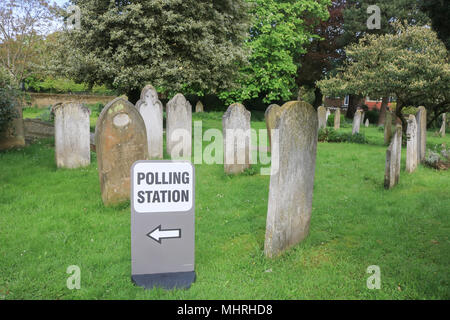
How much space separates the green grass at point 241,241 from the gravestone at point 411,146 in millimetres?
625

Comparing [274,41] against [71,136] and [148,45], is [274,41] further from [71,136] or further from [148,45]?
[71,136]

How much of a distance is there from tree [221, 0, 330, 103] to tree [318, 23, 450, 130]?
8902 mm

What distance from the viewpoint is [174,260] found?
A: 12.2 feet

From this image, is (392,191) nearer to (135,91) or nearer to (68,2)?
(135,91)

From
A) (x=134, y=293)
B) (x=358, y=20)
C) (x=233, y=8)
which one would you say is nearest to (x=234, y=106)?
(x=134, y=293)

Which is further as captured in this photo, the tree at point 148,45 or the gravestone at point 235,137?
the tree at point 148,45

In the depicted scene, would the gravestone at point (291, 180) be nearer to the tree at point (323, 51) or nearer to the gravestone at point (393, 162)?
the gravestone at point (393, 162)

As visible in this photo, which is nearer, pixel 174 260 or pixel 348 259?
pixel 174 260

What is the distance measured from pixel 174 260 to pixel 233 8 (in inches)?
549

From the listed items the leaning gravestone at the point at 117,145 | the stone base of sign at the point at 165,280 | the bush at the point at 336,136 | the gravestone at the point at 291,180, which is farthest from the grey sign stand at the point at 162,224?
the bush at the point at 336,136

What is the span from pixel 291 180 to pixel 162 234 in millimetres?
1756

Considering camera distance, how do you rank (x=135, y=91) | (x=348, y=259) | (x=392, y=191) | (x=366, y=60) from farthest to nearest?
(x=135, y=91) < (x=366, y=60) < (x=392, y=191) < (x=348, y=259)

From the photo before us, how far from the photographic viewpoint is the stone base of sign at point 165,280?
3.59m

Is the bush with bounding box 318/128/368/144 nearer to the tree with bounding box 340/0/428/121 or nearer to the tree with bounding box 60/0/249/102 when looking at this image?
the tree with bounding box 60/0/249/102
